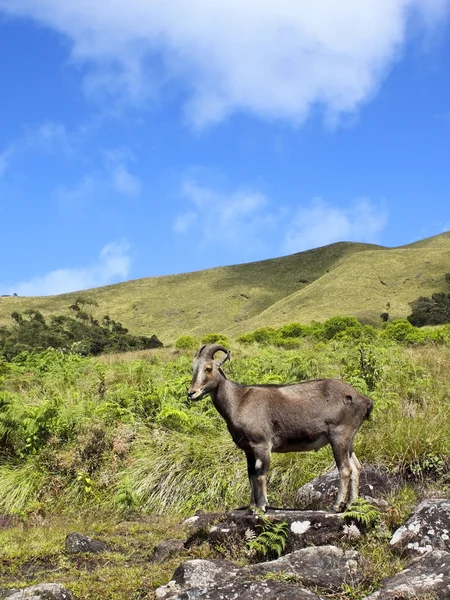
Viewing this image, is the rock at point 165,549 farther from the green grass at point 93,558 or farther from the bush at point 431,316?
the bush at point 431,316

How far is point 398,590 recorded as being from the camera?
577 centimetres

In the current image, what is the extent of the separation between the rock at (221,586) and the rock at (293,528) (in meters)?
1.01

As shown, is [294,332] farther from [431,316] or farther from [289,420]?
[289,420]

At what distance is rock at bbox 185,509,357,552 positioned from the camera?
289 inches

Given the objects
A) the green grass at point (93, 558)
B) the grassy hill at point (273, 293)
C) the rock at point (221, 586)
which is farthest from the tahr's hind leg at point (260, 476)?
the grassy hill at point (273, 293)

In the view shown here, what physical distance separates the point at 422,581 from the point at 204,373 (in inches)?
124

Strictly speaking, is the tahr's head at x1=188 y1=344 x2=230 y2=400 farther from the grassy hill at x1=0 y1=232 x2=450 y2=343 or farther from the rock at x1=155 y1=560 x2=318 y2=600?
the grassy hill at x1=0 y1=232 x2=450 y2=343

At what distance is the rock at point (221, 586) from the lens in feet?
19.0

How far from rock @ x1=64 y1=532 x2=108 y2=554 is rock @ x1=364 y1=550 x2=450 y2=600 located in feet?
12.6

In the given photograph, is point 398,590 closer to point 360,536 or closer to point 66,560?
point 360,536

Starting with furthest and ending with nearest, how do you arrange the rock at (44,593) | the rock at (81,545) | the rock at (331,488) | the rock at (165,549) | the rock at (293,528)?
1. the rock at (331,488)
2. the rock at (81,545)
3. the rock at (165,549)
4. the rock at (293,528)
5. the rock at (44,593)

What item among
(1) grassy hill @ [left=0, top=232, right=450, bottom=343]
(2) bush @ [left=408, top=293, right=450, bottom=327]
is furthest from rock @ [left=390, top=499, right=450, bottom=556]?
(1) grassy hill @ [left=0, top=232, right=450, bottom=343]

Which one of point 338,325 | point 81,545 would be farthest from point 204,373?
point 338,325

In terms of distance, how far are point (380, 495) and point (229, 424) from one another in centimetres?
284
